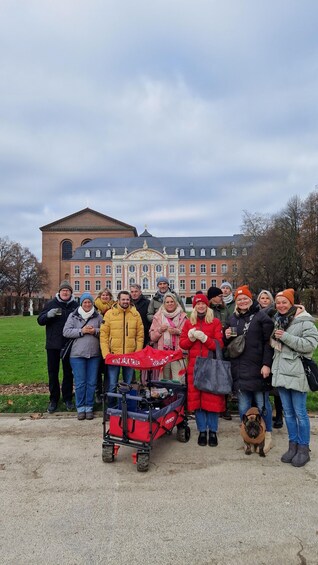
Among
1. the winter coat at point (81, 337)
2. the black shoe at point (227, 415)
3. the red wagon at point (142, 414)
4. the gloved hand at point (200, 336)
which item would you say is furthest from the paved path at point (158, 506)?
the winter coat at point (81, 337)

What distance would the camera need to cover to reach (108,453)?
14.3 ft

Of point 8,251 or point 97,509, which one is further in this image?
point 8,251

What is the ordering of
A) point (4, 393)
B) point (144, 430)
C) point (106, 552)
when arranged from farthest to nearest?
point (4, 393) < point (144, 430) < point (106, 552)

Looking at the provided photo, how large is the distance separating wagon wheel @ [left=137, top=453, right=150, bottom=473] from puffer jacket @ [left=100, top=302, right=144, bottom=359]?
1914 mm

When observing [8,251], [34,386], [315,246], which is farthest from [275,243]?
[8,251]

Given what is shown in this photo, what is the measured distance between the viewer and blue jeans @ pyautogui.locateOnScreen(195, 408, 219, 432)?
4992 mm

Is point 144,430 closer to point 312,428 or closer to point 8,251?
point 312,428

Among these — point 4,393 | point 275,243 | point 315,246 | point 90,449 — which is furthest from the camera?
point 275,243

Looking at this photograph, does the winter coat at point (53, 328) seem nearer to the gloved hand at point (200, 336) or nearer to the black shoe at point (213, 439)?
the gloved hand at point (200, 336)

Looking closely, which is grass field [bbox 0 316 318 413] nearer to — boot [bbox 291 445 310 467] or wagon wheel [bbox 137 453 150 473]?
boot [bbox 291 445 310 467]

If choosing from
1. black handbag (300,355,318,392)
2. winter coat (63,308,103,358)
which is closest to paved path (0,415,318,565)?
black handbag (300,355,318,392)

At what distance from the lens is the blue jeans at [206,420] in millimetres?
4992

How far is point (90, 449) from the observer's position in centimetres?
476

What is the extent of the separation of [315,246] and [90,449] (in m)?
33.2
